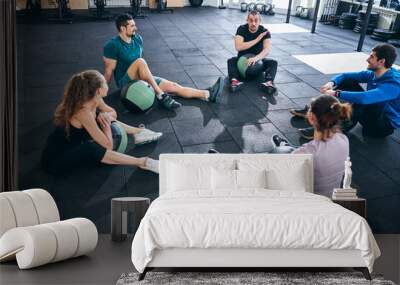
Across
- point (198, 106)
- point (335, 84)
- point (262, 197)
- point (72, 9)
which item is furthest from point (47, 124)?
point (335, 84)

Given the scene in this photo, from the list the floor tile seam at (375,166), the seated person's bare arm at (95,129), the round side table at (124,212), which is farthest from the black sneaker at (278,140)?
the seated person's bare arm at (95,129)

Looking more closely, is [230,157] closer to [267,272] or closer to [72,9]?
[267,272]

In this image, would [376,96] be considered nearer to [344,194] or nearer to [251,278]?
[344,194]

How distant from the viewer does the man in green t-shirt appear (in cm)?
498

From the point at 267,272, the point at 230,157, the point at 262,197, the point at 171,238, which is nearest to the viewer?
the point at 171,238

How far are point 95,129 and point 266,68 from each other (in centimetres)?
182

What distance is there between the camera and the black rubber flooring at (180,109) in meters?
4.97

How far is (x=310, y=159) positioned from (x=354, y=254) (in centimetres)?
122

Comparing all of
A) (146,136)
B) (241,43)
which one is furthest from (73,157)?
(241,43)

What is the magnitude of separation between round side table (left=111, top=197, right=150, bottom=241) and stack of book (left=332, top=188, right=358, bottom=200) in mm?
1800

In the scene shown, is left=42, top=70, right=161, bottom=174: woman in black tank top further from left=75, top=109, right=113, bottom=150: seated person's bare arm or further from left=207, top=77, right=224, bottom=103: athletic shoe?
left=207, top=77, right=224, bottom=103: athletic shoe

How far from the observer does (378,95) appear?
16.3 ft

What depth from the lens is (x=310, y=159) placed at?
4949mm

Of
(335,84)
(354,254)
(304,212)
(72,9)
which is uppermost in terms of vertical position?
(72,9)
